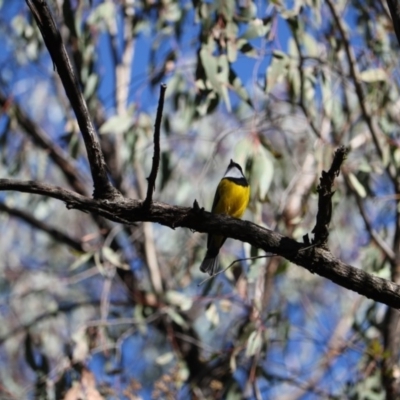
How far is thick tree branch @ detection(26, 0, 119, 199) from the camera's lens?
6.62 ft

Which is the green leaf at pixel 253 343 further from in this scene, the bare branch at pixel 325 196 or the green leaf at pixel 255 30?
the bare branch at pixel 325 196

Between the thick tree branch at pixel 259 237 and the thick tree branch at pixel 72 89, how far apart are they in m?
0.05

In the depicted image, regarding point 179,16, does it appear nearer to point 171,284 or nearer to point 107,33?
point 107,33

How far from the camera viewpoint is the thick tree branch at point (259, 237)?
2.18 metres

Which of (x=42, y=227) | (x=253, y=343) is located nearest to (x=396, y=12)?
(x=253, y=343)

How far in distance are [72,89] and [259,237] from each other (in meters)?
0.62

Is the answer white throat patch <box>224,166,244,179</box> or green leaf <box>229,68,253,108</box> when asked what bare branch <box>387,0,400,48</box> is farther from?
white throat patch <box>224,166,244,179</box>

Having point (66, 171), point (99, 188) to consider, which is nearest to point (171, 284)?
point (66, 171)

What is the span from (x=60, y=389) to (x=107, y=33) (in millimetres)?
2833

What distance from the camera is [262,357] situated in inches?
165

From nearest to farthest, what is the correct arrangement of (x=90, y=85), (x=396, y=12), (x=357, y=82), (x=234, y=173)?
(x=396, y=12), (x=234, y=173), (x=357, y=82), (x=90, y=85)

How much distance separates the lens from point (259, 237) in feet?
7.25

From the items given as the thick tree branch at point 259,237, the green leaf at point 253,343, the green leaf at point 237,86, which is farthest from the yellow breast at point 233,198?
the thick tree branch at point 259,237

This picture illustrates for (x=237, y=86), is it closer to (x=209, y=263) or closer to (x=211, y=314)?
(x=209, y=263)
